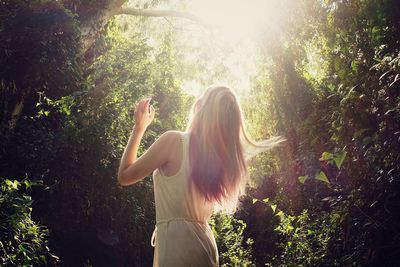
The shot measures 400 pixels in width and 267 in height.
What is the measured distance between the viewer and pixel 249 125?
40.1 ft

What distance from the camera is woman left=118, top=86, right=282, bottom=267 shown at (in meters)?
1.90

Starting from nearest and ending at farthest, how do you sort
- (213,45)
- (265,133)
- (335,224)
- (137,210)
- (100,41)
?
(335,224) → (137,210) → (100,41) → (265,133) → (213,45)

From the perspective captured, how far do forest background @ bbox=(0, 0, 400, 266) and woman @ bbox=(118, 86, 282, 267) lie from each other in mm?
1252

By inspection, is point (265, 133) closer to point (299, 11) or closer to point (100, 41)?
point (299, 11)

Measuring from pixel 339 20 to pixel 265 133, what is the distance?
23.5ft

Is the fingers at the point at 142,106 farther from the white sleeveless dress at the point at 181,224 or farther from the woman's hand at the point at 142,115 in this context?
the white sleeveless dress at the point at 181,224

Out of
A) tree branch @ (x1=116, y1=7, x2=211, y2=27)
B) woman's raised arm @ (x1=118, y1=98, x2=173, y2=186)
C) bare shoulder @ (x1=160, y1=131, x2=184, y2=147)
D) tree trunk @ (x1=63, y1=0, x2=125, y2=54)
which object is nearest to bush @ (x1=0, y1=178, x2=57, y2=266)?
woman's raised arm @ (x1=118, y1=98, x2=173, y2=186)

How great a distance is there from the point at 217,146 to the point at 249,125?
1032cm

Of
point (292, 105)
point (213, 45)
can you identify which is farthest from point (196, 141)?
point (213, 45)

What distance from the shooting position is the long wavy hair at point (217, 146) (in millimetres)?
1959

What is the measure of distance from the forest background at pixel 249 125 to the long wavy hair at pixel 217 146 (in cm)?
119

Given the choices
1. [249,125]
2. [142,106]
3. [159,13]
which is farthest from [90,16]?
[142,106]

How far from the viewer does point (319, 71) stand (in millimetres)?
10914

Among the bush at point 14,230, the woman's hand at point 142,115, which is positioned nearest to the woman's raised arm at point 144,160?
the woman's hand at point 142,115
